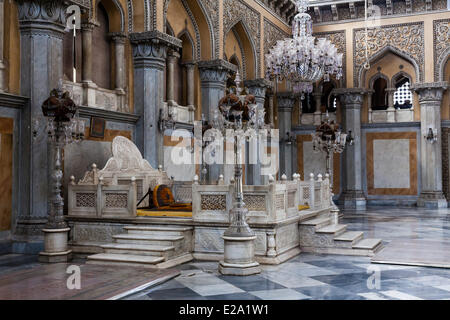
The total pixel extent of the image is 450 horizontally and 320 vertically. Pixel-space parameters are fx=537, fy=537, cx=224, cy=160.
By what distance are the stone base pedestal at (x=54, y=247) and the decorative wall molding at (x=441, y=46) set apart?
44.3 feet

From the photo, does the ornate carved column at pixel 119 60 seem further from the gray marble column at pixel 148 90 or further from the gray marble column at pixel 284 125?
the gray marble column at pixel 284 125

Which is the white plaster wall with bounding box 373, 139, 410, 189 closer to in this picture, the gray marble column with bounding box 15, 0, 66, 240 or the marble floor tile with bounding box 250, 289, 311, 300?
the gray marble column with bounding box 15, 0, 66, 240

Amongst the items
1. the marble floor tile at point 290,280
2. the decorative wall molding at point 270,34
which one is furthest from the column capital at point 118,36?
the decorative wall molding at point 270,34

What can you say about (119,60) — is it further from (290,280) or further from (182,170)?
(290,280)

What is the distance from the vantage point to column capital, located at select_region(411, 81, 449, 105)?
661 inches

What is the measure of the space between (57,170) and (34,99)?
1.28 m

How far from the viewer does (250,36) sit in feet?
51.0

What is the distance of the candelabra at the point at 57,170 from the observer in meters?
7.40

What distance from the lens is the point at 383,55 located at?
711 inches

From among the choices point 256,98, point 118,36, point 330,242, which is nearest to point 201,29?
point 118,36

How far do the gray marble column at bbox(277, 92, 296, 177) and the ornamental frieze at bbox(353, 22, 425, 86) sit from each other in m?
2.37

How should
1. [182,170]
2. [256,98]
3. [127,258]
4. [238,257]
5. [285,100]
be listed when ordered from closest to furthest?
[238,257], [127,258], [182,170], [256,98], [285,100]
